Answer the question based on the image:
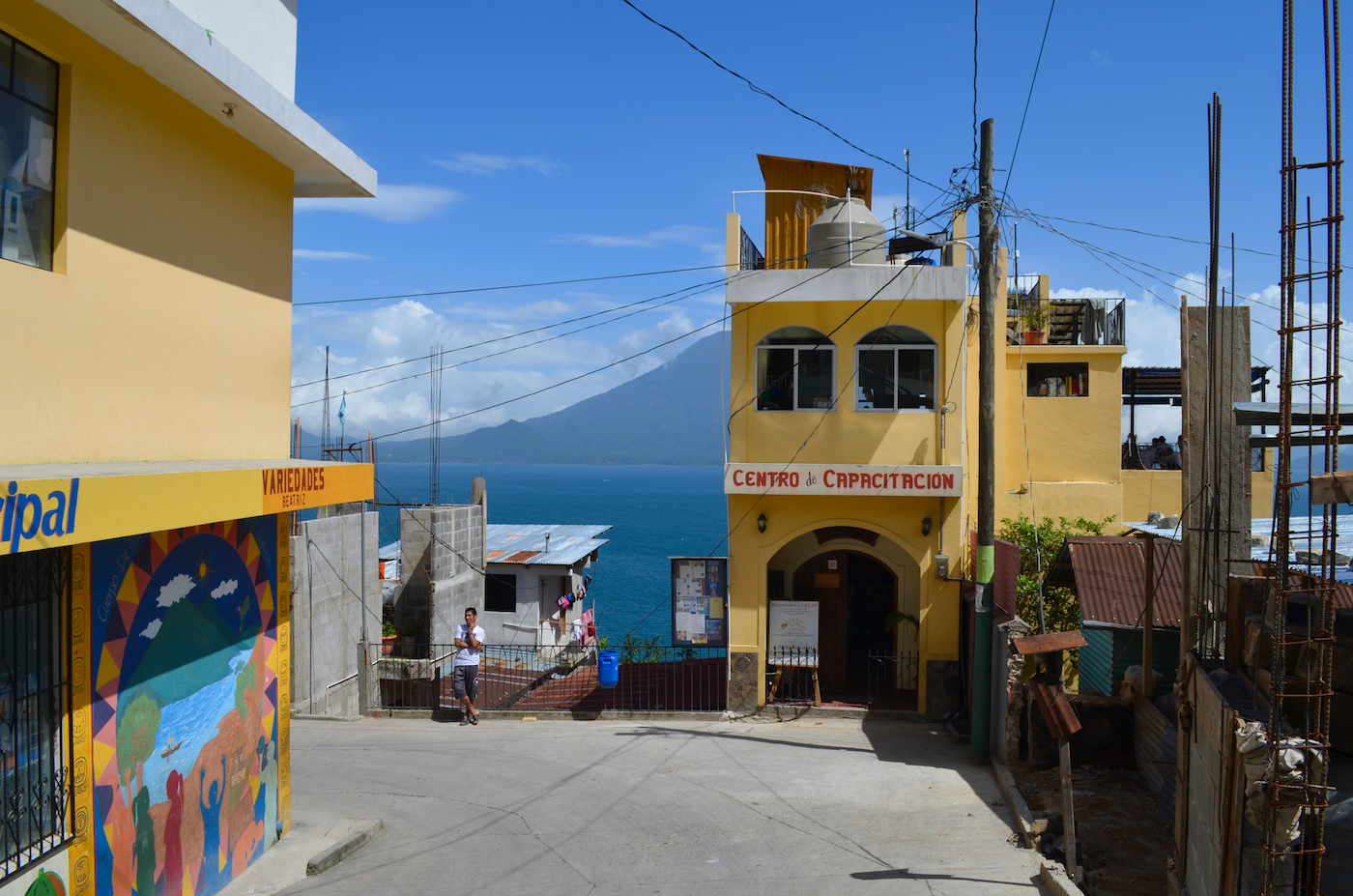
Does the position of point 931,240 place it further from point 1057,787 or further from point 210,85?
point 210,85

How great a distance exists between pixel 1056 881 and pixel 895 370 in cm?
865

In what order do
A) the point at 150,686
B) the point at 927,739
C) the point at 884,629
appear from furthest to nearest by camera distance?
the point at 884,629 < the point at 927,739 < the point at 150,686

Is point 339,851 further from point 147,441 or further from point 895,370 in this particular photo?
point 895,370

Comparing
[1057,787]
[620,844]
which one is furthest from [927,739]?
[620,844]

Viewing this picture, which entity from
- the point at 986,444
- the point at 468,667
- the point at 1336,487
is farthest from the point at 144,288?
the point at 986,444

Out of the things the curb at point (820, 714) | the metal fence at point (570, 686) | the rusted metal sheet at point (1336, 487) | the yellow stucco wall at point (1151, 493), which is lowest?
the metal fence at point (570, 686)

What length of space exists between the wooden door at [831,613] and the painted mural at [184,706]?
10.1 metres

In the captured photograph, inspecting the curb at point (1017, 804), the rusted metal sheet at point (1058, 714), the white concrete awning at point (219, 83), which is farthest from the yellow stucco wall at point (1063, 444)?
the white concrete awning at point (219, 83)

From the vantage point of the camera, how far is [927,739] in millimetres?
13359

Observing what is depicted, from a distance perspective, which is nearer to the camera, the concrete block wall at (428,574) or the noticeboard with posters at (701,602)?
the noticeboard with posters at (701,602)

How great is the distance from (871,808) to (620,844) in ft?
9.54

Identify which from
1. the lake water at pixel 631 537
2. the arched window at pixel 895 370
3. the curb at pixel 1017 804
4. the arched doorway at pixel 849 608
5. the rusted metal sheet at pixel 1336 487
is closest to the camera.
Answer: the rusted metal sheet at pixel 1336 487

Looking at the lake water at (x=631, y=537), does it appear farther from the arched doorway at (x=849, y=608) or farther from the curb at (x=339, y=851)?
the arched doorway at (x=849, y=608)

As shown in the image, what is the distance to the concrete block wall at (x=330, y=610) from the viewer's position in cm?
1555
